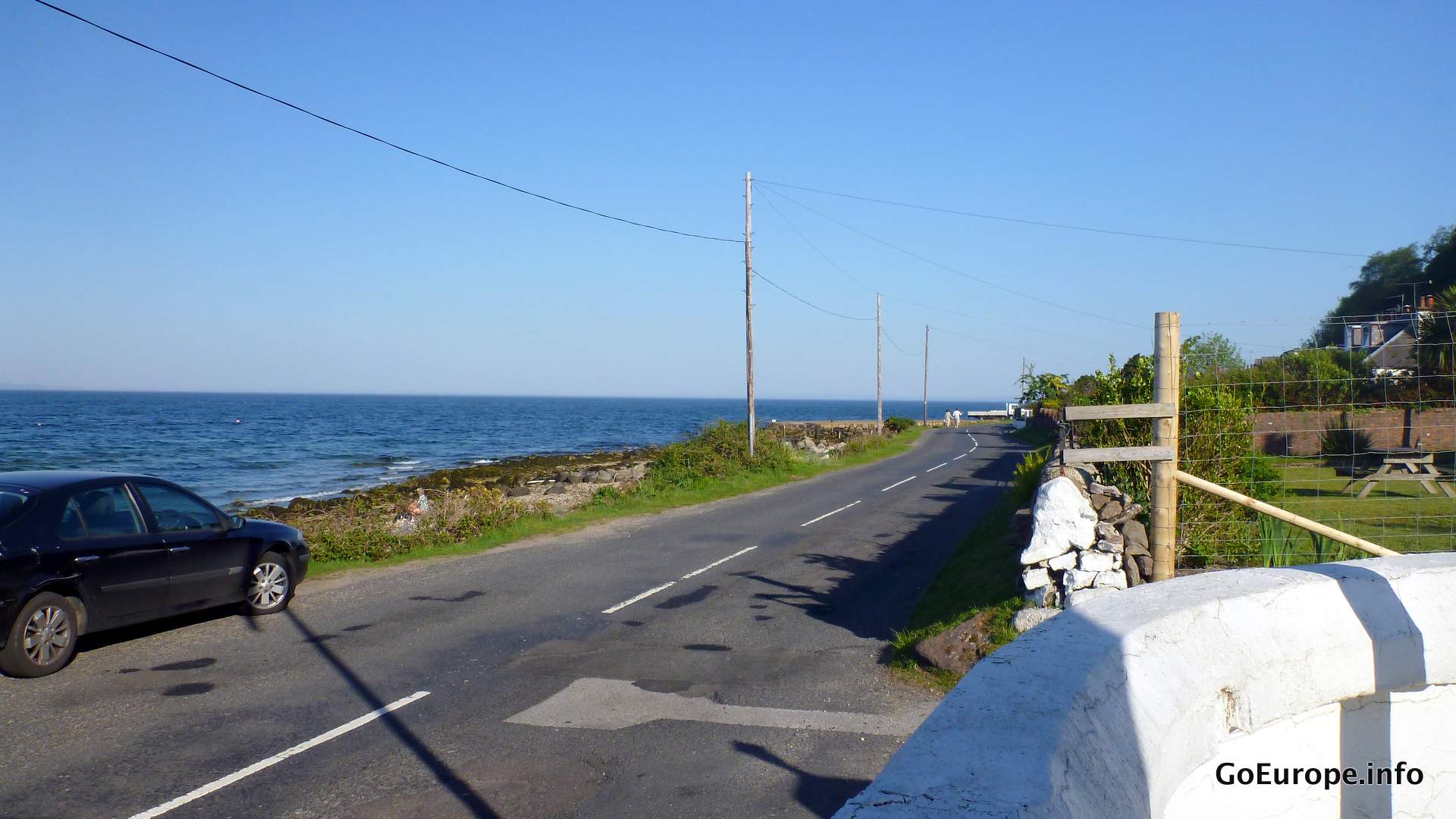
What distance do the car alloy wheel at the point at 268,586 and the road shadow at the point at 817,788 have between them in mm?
6324

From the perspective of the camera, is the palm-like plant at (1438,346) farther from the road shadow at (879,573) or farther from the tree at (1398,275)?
the tree at (1398,275)

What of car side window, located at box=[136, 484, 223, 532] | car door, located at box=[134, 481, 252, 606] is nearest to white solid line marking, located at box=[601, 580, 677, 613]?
car door, located at box=[134, 481, 252, 606]

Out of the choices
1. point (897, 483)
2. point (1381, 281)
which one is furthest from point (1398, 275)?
point (897, 483)

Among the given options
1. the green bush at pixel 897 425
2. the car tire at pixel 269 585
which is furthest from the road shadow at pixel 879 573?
the green bush at pixel 897 425

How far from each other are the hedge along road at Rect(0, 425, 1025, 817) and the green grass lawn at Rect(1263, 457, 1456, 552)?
4174 mm

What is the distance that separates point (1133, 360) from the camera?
10148 mm

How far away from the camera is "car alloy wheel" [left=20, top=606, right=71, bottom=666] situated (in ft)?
25.2

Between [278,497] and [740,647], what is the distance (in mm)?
29075

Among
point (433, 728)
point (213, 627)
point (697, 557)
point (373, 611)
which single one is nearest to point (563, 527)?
point (697, 557)

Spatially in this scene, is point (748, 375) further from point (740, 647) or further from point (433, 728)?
point (433, 728)

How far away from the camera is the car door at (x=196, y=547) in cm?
913

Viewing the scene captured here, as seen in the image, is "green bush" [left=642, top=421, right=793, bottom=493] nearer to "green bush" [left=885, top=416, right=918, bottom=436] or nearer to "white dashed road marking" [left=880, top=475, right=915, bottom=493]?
"white dashed road marking" [left=880, top=475, right=915, bottom=493]

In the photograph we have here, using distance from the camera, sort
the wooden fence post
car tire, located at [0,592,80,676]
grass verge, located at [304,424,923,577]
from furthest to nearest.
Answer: grass verge, located at [304,424,923,577], car tire, located at [0,592,80,676], the wooden fence post

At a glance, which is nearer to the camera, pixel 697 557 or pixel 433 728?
pixel 433 728
